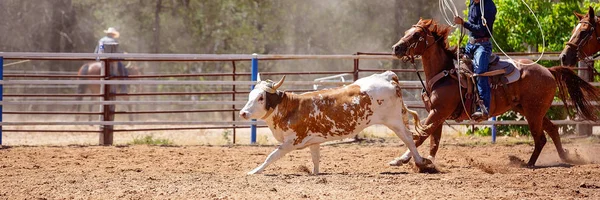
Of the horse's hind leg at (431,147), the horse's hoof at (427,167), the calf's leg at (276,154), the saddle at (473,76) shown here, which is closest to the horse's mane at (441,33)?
the saddle at (473,76)

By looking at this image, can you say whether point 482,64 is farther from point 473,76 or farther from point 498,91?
point 498,91

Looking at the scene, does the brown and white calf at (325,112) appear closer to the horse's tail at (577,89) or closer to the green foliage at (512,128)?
the horse's tail at (577,89)

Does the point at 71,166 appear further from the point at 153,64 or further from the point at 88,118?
the point at 153,64

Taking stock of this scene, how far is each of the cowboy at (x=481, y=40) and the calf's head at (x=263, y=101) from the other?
2102 millimetres

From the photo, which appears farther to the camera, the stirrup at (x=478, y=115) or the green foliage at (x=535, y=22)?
the green foliage at (x=535, y=22)

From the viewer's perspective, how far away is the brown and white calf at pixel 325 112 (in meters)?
7.69

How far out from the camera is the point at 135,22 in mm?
26578

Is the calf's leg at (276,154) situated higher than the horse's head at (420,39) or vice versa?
the horse's head at (420,39)

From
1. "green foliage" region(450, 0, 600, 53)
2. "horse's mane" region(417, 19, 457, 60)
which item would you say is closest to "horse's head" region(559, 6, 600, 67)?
"horse's mane" region(417, 19, 457, 60)

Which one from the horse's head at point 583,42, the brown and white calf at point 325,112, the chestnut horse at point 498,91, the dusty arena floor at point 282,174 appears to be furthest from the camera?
the horse's head at point 583,42

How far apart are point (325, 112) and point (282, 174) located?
705mm

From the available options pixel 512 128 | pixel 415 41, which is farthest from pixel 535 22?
pixel 415 41

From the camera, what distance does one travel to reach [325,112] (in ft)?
25.6

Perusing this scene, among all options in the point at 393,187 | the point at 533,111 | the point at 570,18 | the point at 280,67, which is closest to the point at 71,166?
the point at 393,187
